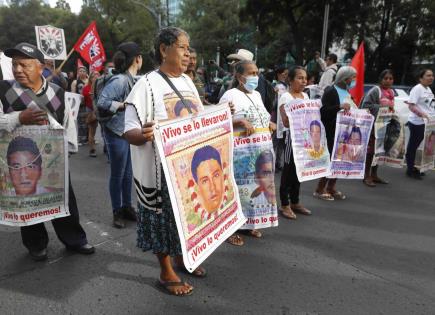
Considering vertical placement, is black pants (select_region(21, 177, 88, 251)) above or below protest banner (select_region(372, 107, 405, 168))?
below

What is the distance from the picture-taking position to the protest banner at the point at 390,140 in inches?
229

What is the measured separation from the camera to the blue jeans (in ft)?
12.9

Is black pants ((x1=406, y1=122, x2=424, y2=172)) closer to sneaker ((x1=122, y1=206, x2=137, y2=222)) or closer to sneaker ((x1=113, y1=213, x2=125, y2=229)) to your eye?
sneaker ((x1=122, y1=206, x2=137, y2=222))

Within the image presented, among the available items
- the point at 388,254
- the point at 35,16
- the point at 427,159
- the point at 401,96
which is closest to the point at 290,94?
the point at 388,254

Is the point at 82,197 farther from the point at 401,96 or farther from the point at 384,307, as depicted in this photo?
the point at 401,96

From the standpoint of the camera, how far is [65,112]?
313cm

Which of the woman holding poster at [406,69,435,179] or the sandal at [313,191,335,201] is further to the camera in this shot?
the woman holding poster at [406,69,435,179]

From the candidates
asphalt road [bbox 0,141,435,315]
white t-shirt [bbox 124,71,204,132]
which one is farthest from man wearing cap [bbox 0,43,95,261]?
white t-shirt [bbox 124,71,204,132]

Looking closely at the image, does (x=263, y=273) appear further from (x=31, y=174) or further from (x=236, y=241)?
(x=31, y=174)

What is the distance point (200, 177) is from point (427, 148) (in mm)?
5361

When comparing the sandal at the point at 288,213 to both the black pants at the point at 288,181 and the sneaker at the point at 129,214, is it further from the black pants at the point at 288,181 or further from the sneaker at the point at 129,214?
Result: the sneaker at the point at 129,214

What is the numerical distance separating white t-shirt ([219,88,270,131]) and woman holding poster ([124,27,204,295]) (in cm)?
72

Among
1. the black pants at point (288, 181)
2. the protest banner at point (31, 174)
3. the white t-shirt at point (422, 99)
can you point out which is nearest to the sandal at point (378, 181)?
the white t-shirt at point (422, 99)

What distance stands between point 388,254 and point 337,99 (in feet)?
6.46
